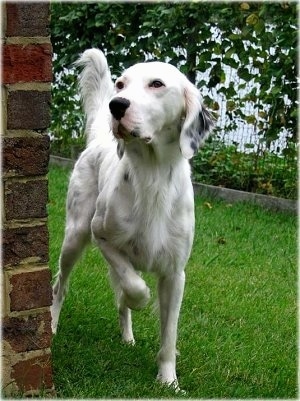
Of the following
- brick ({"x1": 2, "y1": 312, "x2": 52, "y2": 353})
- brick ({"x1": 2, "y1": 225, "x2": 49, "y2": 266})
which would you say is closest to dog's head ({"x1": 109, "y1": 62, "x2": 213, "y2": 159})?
brick ({"x1": 2, "y1": 225, "x2": 49, "y2": 266})

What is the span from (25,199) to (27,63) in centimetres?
52

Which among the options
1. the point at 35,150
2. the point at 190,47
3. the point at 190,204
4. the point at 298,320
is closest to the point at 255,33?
the point at 190,47

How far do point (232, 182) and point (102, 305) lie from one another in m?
4.48

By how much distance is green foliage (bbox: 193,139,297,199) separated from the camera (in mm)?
8609

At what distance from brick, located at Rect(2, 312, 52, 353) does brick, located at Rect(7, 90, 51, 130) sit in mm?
764

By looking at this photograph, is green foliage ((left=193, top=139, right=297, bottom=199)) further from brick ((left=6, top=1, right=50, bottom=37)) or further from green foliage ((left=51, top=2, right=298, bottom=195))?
brick ((left=6, top=1, right=50, bottom=37))

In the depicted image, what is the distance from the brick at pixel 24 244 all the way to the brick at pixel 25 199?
57mm

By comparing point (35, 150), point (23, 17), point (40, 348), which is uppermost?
point (23, 17)

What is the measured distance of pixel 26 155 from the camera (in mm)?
3115

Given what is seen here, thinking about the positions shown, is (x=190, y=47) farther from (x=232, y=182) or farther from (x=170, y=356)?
(x=170, y=356)

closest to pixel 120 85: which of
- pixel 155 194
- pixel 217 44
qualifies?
pixel 155 194

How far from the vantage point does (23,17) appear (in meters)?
3.02

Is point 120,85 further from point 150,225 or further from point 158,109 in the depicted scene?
point 150,225

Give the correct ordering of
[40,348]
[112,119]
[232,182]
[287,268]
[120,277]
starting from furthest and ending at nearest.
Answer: [232,182] → [287,268] → [120,277] → [112,119] → [40,348]
